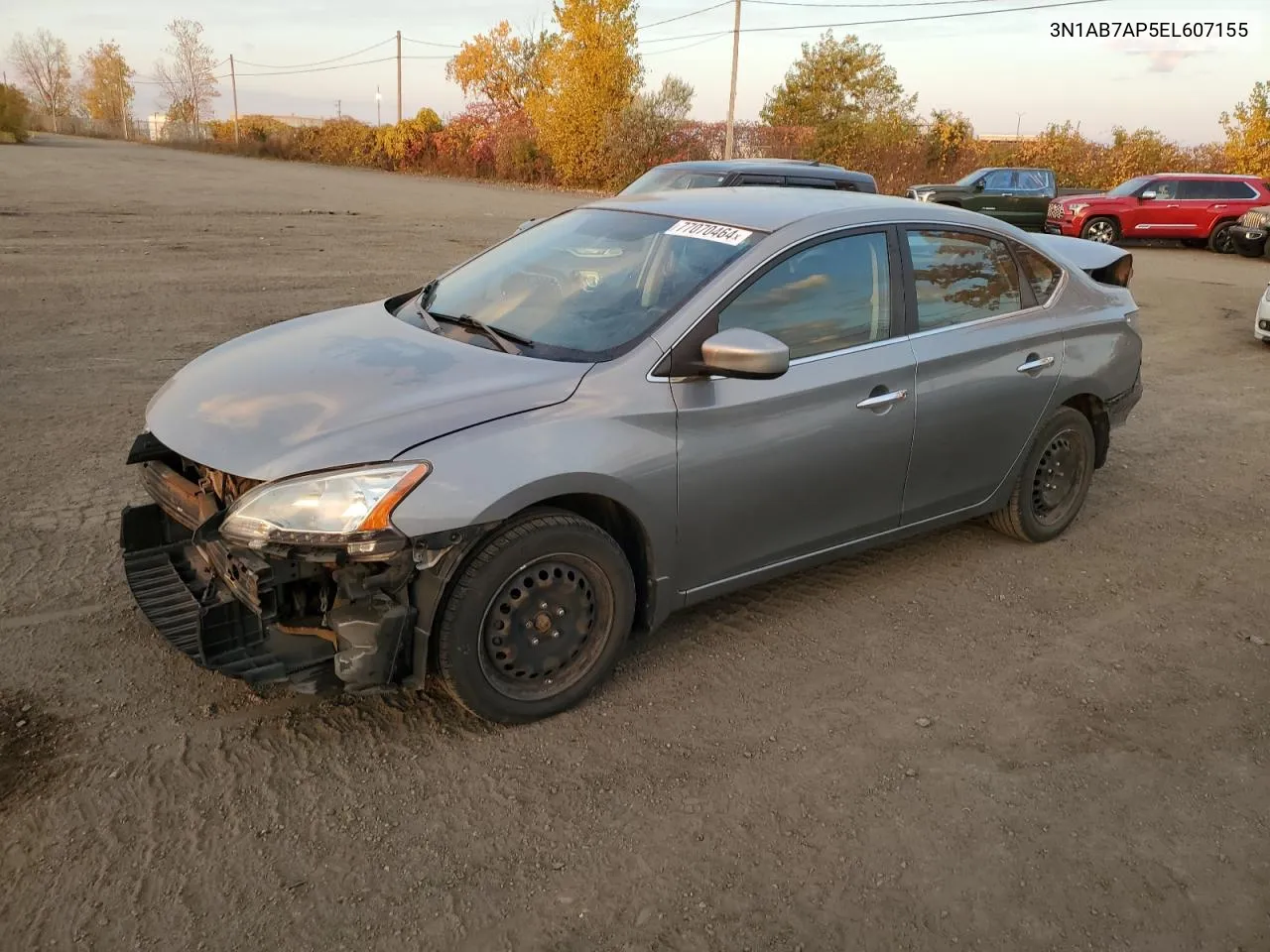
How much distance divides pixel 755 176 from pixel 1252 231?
14011 mm

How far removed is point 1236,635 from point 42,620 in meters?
4.86

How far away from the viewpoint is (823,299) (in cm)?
387

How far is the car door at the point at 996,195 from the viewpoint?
22312 mm

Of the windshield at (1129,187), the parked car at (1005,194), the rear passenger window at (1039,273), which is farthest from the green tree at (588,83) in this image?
the rear passenger window at (1039,273)

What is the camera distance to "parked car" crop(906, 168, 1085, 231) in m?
22.3

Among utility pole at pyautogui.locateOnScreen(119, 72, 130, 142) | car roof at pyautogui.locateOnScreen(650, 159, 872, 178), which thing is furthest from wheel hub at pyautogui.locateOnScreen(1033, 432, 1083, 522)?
utility pole at pyautogui.locateOnScreen(119, 72, 130, 142)

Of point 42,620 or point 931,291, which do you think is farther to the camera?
point 931,291

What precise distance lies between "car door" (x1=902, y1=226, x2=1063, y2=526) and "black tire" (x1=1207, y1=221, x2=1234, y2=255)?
63.9 ft

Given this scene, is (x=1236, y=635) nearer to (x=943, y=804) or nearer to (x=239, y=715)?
(x=943, y=804)

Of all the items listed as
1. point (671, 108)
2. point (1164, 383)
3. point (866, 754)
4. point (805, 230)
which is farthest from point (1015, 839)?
point (671, 108)

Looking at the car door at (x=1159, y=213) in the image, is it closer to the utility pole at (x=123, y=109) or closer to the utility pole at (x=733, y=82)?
the utility pole at (x=733, y=82)

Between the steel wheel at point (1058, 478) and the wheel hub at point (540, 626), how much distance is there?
2.67m

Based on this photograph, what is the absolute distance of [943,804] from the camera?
3.03 metres

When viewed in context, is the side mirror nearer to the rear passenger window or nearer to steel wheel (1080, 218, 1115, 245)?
the rear passenger window
